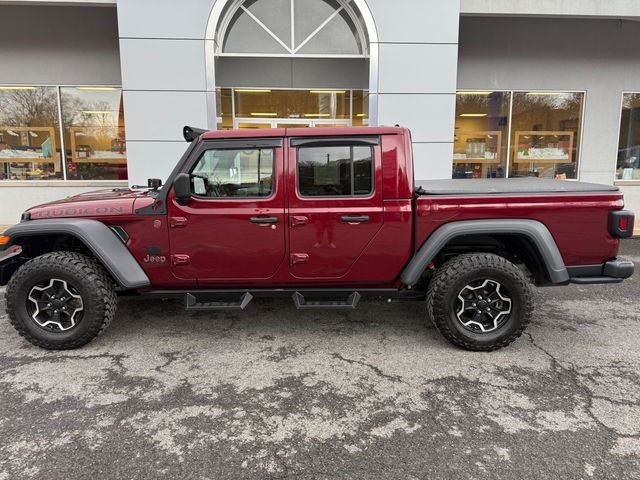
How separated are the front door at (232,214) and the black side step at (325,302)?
1.09ft

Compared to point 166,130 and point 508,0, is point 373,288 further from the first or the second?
point 508,0

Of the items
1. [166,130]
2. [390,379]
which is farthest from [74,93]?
[390,379]

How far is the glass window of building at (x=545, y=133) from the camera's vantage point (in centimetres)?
1114

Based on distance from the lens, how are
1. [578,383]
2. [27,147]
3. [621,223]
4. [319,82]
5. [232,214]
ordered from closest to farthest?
[578,383], [621,223], [232,214], [319,82], [27,147]

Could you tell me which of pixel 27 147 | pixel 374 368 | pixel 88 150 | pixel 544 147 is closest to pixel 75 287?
pixel 374 368

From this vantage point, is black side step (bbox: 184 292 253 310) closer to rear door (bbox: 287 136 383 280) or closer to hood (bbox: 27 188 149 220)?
rear door (bbox: 287 136 383 280)

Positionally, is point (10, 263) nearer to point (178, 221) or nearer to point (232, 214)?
point (178, 221)

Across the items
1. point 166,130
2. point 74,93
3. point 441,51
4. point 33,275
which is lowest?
point 33,275

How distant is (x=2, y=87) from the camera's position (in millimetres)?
10227

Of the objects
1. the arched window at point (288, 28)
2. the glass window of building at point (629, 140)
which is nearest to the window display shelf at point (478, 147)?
the glass window of building at point (629, 140)

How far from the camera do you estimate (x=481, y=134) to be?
36.8ft

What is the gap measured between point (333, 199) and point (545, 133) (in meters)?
9.45

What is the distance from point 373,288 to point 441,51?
655 cm

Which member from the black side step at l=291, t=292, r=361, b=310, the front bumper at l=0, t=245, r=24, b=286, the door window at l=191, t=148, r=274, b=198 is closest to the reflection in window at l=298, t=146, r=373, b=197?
the door window at l=191, t=148, r=274, b=198
